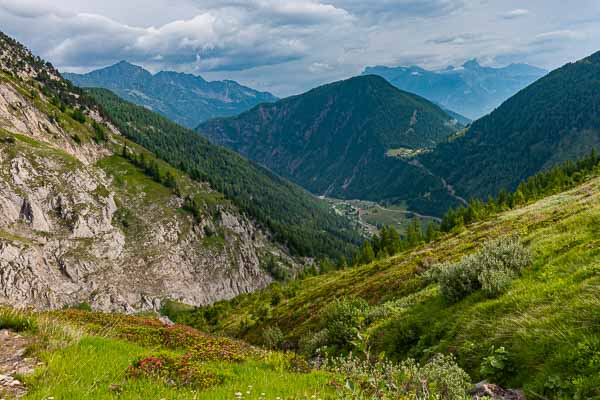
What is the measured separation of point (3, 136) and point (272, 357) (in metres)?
157

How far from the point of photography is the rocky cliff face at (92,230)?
114m

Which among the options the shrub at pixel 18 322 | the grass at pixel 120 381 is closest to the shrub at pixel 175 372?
the grass at pixel 120 381

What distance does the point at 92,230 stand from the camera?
133625mm

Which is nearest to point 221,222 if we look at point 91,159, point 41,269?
point 91,159

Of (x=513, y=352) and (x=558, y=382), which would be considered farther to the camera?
(x=513, y=352)

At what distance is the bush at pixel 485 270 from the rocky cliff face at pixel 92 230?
120m

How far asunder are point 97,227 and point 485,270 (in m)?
147

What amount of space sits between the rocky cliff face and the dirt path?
114 metres

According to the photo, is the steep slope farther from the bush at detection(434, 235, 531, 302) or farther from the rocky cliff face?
the bush at detection(434, 235, 531, 302)

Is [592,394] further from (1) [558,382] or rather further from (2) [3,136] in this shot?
(2) [3,136]

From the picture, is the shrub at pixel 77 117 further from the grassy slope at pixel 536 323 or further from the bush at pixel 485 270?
the bush at pixel 485 270

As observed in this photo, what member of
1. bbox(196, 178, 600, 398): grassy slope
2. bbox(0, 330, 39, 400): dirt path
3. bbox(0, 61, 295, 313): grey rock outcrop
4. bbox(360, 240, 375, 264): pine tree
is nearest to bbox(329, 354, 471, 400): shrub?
bbox(196, 178, 600, 398): grassy slope

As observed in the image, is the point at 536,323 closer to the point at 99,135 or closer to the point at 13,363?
the point at 13,363

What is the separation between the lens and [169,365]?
862 centimetres
